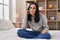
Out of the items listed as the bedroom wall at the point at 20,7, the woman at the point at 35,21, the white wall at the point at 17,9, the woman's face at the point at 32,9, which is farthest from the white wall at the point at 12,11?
the woman's face at the point at 32,9

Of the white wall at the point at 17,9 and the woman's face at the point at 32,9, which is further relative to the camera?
→ the white wall at the point at 17,9

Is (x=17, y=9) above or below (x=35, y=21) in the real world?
above

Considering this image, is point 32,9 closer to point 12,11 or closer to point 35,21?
point 35,21

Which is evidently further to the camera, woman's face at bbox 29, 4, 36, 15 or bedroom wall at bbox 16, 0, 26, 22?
bedroom wall at bbox 16, 0, 26, 22

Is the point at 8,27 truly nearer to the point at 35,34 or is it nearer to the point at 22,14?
the point at 35,34

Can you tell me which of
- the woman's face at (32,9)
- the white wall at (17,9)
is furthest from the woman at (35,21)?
the white wall at (17,9)

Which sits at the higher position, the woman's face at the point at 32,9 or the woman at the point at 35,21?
the woman's face at the point at 32,9

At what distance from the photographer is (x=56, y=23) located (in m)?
4.27

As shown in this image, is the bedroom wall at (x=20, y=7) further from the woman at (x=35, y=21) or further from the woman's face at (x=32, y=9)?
the woman's face at (x=32, y=9)

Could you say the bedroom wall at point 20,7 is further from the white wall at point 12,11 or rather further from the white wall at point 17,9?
the white wall at point 12,11

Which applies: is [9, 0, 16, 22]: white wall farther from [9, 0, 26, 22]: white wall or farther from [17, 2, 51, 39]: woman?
[17, 2, 51, 39]: woman

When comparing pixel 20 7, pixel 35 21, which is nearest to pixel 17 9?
pixel 20 7

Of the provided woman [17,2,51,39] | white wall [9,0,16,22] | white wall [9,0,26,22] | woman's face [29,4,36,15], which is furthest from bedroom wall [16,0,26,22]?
woman's face [29,4,36,15]

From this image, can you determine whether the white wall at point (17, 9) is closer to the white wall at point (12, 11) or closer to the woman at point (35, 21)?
the white wall at point (12, 11)
